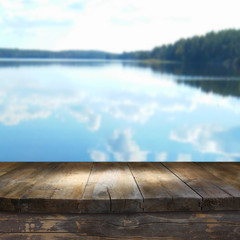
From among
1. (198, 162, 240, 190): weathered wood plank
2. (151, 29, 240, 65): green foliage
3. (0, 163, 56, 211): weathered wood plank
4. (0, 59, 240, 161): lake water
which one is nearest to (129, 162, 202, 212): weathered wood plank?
(198, 162, 240, 190): weathered wood plank

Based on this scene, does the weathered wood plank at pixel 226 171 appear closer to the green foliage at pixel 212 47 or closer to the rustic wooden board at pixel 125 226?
the rustic wooden board at pixel 125 226

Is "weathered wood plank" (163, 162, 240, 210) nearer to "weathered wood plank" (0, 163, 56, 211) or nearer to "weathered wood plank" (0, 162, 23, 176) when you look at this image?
"weathered wood plank" (0, 163, 56, 211)

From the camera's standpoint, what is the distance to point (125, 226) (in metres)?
1.52

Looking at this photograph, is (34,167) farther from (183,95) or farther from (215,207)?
(183,95)

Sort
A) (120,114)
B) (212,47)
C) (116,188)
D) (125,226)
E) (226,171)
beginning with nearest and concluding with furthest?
(125,226)
(116,188)
(226,171)
(212,47)
(120,114)

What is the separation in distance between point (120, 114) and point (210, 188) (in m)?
30.2

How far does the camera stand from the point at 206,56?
2041cm

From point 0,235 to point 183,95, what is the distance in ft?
100

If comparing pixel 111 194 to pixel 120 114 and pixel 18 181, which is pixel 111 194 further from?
pixel 120 114

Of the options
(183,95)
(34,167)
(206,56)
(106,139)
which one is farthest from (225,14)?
(34,167)

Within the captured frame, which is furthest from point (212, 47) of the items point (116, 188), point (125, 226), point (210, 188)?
point (125, 226)

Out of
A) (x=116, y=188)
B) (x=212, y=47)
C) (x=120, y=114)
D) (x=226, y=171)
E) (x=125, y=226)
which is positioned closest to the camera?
(x=125, y=226)

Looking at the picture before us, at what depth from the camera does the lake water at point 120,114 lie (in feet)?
77.3

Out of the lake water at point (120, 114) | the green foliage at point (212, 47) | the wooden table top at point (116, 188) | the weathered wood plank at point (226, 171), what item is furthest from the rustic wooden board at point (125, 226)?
the lake water at point (120, 114)
